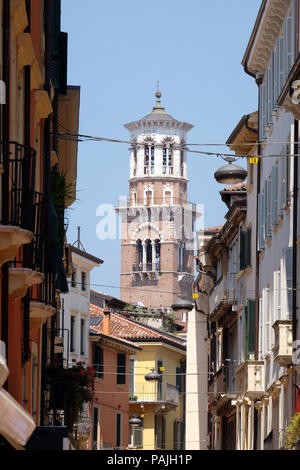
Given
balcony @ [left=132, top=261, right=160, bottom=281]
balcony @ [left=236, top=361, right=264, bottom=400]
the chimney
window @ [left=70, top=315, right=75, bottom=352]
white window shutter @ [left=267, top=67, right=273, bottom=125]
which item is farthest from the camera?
balcony @ [left=132, top=261, right=160, bottom=281]

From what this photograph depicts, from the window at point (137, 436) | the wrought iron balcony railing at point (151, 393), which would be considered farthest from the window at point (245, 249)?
the wrought iron balcony railing at point (151, 393)

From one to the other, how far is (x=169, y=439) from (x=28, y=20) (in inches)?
3016

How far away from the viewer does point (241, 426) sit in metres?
42.3

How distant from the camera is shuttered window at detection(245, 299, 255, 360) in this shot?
36750 mm

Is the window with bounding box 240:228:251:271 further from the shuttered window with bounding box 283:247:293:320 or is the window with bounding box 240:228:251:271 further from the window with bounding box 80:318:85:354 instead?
the window with bounding box 80:318:85:354

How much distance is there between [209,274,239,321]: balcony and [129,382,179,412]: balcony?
34917 millimetres

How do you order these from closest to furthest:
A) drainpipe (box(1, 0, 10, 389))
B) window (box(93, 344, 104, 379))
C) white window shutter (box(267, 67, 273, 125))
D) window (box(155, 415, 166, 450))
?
drainpipe (box(1, 0, 10, 389))
white window shutter (box(267, 67, 273, 125))
window (box(93, 344, 104, 379))
window (box(155, 415, 166, 450))

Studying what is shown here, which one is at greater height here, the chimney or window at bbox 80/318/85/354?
the chimney

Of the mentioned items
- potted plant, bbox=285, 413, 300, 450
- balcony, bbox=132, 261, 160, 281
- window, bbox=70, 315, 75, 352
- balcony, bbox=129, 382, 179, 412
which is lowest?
potted plant, bbox=285, 413, 300, 450

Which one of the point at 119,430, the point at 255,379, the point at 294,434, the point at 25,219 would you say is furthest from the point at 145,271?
the point at 25,219

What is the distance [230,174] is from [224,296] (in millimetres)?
20211

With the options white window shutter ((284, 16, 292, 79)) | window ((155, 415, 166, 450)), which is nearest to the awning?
white window shutter ((284, 16, 292, 79))
